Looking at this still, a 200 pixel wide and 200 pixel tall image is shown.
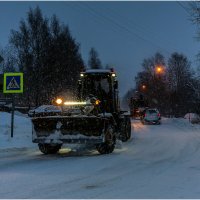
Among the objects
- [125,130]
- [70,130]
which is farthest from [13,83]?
[125,130]

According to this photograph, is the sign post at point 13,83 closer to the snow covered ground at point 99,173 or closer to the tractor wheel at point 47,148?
the snow covered ground at point 99,173

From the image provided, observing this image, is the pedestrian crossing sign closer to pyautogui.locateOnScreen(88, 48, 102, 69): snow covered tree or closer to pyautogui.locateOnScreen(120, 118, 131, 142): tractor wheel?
pyautogui.locateOnScreen(120, 118, 131, 142): tractor wheel

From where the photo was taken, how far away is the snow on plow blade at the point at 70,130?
48.0 ft

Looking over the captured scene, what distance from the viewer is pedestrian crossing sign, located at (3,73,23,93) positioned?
729 inches

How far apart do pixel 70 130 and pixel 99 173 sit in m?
3.94

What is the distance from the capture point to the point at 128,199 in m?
7.92

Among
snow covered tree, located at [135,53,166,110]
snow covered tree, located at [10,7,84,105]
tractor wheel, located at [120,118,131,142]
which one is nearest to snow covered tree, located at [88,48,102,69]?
snow covered tree, located at [135,53,166,110]

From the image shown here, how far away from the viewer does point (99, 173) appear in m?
11.0

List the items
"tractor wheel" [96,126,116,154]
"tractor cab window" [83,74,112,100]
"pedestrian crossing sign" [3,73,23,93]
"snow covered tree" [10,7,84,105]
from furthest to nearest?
"snow covered tree" [10,7,84,105], "tractor cab window" [83,74,112,100], "pedestrian crossing sign" [3,73,23,93], "tractor wheel" [96,126,116,154]

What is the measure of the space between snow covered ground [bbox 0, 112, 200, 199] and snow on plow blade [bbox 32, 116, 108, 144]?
1.68ft

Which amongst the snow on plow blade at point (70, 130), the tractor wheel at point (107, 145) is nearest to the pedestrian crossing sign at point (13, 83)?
the snow on plow blade at point (70, 130)

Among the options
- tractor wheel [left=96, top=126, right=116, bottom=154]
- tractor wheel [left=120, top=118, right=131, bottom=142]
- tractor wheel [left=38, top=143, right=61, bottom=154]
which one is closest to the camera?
tractor wheel [left=96, top=126, right=116, bottom=154]

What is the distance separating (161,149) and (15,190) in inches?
363

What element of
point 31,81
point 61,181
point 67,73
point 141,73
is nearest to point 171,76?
point 141,73
